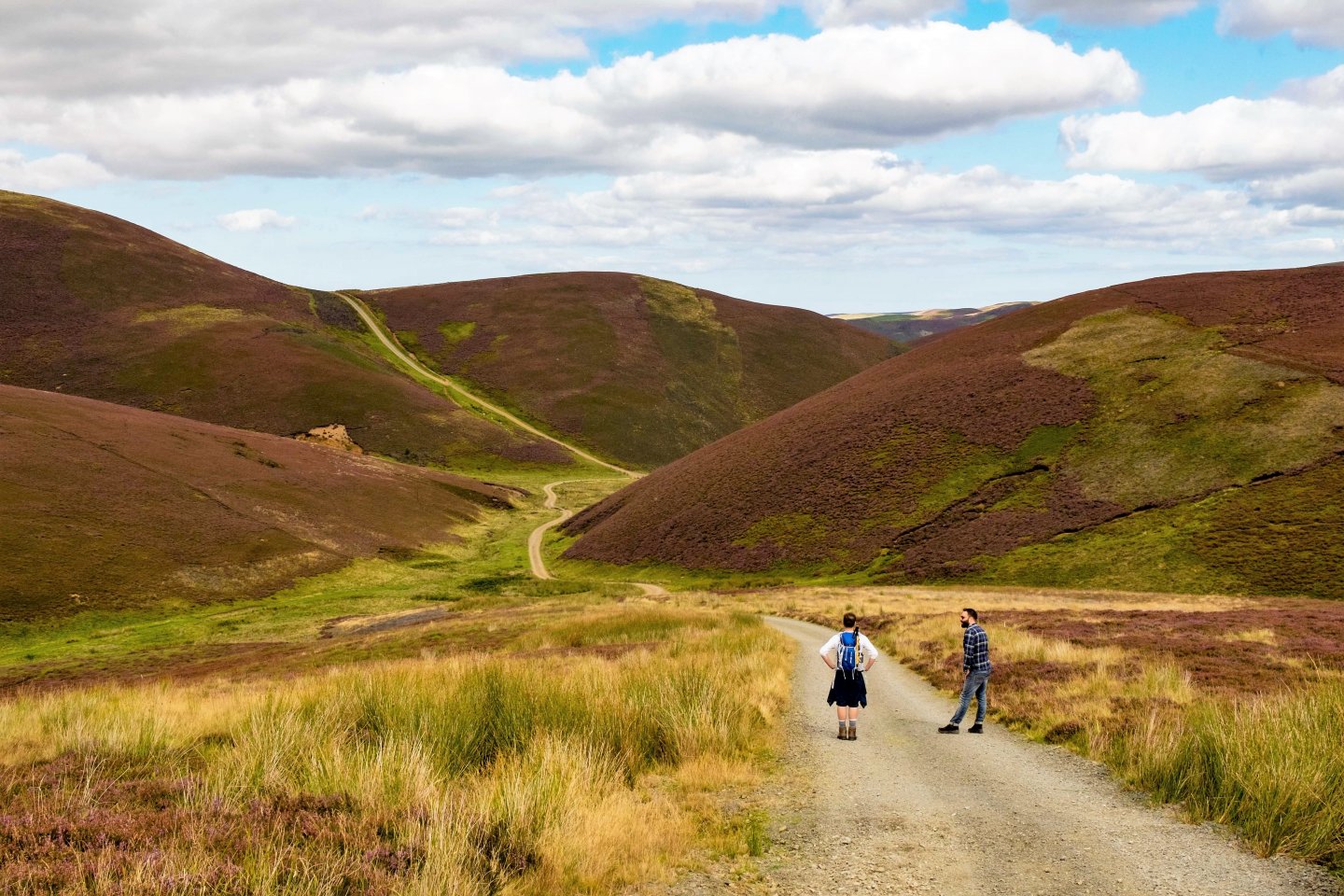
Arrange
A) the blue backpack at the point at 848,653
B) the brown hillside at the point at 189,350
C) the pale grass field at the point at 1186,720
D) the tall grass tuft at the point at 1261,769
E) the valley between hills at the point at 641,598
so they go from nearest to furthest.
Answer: the valley between hills at the point at 641,598 → the tall grass tuft at the point at 1261,769 → the pale grass field at the point at 1186,720 → the blue backpack at the point at 848,653 → the brown hillside at the point at 189,350

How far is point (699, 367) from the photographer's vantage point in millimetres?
167375

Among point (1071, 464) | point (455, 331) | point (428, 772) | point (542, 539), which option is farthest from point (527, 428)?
point (428, 772)

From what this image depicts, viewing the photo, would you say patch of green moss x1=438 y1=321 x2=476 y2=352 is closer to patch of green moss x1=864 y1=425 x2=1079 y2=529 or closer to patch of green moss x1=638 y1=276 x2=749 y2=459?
patch of green moss x1=638 y1=276 x2=749 y2=459

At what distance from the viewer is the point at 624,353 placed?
164 m

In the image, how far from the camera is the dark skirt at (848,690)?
15.6 m

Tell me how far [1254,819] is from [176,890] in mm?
10152

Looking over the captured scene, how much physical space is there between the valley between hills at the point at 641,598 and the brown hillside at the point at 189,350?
74 cm

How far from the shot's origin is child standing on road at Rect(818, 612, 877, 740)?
15567 mm

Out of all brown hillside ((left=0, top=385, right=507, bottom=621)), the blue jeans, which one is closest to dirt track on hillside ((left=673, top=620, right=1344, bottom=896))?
the blue jeans

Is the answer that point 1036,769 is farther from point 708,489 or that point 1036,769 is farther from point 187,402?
point 187,402

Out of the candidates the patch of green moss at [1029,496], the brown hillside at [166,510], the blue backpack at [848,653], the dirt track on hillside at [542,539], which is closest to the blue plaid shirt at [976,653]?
the blue backpack at [848,653]

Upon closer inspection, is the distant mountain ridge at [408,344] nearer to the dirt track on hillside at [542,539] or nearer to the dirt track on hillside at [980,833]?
the dirt track on hillside at [542,539]

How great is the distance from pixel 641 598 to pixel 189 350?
4128 inches

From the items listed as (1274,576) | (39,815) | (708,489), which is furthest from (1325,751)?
(708,489)
